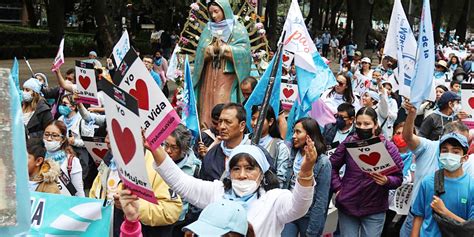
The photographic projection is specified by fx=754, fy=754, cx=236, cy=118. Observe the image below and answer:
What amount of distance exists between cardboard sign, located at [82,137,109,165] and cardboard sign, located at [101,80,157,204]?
11.6 ft

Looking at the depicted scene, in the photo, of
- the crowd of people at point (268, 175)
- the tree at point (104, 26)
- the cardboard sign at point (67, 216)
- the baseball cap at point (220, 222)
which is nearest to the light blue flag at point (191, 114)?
the crowd of people at point (268, 175)

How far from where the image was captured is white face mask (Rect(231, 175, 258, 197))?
13.4 ft

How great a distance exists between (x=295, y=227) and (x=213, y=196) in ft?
6.07

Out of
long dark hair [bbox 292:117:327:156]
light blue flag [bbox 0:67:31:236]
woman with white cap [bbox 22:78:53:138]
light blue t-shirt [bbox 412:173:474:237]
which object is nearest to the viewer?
light blue flag [bbox 0:67:31:236]

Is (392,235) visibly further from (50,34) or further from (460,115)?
(50,34)

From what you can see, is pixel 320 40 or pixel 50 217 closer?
pixel 50 217

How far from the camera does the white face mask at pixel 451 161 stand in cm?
491

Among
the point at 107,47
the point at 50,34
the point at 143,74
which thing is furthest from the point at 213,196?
the point at 50,34

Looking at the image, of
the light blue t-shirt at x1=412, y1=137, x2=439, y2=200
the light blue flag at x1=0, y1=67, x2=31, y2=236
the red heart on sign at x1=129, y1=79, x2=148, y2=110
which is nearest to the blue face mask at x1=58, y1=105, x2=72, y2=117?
the light blue t-shirt at x1=412, y1=137, x2=439, y2=200

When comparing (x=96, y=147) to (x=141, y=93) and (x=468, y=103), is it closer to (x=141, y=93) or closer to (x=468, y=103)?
(x=141, y=93)

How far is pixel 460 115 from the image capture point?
7.61 m

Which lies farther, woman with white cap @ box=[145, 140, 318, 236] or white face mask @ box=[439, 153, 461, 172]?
white face mask @ box=[439, 153, 461, 172]

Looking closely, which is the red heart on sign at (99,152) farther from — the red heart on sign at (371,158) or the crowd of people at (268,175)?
the red heart on sign at (371,158)

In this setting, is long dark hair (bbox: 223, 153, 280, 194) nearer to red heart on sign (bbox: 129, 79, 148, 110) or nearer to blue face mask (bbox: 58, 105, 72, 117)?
red heart on sign (bbox: 129, 79, 148, 110)
